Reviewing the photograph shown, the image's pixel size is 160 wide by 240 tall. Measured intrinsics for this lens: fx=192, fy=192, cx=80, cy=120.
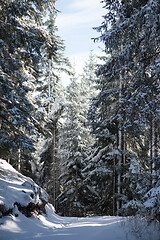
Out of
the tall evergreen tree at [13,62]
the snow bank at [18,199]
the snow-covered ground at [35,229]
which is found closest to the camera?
the snow-covered ground at [35,229]

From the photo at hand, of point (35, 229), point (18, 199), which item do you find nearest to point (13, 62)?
point (18, 199)

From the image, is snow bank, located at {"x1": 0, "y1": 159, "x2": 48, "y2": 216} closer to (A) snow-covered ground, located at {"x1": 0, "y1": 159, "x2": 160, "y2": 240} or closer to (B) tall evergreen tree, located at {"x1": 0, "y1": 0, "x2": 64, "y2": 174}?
(A) snow-covered ground, located at {"x1": 0, "y1": 159, "x2": 160, "y2": 240}

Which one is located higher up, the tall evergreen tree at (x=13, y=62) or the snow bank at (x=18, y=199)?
the tall evergreen tree at (x=13, y=62)

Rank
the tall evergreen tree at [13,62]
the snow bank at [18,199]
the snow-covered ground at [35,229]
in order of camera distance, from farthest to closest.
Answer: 1. the tall evergreen tree at [13,62]
2. the snow bank at [18,199]
3. the snow-covered ground at [35,229]

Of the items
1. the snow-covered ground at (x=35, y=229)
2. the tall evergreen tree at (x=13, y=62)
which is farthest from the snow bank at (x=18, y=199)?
the tall evergreen tree at (x=13, y=62)

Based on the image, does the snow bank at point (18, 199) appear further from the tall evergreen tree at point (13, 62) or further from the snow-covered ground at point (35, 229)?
the tall evergreen tree at point (13, 62)

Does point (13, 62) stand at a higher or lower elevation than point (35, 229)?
higher

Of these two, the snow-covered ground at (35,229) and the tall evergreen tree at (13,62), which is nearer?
the snow-covered ground at (35,229)

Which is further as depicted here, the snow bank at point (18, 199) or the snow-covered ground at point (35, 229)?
the snow bank at point (18, 199)

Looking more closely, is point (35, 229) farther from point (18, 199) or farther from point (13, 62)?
point (13, 62)

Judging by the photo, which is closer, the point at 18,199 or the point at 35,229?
the point at 35,229

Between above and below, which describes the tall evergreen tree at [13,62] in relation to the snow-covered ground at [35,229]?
above

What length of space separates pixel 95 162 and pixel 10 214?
9.87 m

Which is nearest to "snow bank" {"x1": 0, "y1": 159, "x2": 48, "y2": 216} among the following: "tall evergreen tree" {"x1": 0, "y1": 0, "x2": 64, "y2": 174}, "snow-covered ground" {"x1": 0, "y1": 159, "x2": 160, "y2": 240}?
"snow-covered ground" {"x1": 0, "y1": 159, "x2": 160, "y2": 240}
